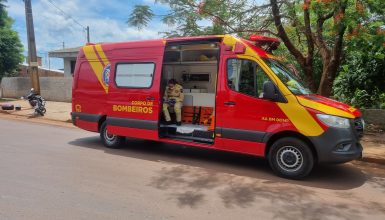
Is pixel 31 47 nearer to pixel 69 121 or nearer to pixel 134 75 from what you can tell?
pixel 69 121

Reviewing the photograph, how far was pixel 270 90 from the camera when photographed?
6.58m

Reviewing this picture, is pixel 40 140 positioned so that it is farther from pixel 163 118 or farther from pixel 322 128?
pixel 322 128

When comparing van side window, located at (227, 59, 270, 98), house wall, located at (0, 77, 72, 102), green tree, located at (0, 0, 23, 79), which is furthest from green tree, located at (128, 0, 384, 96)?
green tree, located at (0, 0, 23, 79)

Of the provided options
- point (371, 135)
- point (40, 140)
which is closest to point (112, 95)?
point (40, 140)

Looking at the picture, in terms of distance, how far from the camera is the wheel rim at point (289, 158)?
6555mm

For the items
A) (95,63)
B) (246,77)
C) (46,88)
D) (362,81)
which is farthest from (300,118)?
(46,88)

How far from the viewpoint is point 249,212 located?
4.92 metres

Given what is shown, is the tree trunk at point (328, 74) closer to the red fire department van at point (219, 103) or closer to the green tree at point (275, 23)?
the green tree at point (275, 23)

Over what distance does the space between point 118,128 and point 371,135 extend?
670 cm

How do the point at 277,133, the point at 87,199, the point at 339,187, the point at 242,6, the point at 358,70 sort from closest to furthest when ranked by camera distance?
the point at 87,199 → the point at 339,187 → the point at 277,133 → the point at 242,6 → the point at 358,70

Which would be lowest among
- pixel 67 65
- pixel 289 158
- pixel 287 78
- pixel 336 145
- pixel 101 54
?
pixel 289 158

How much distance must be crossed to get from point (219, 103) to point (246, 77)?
73 cm

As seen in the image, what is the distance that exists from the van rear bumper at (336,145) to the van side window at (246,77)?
1.31 m

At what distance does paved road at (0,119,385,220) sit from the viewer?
16.0 ft
